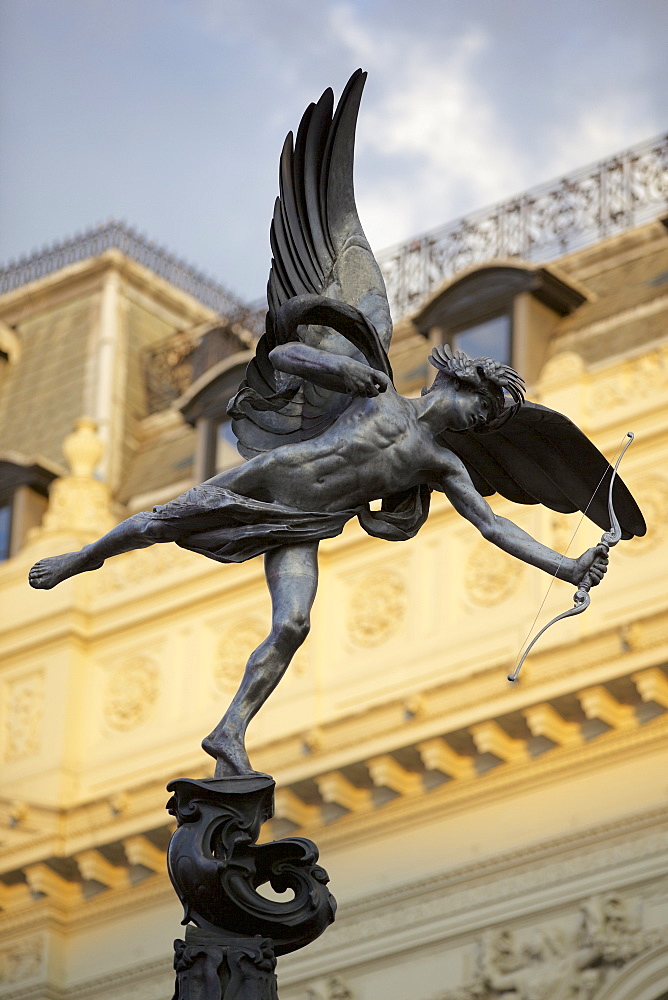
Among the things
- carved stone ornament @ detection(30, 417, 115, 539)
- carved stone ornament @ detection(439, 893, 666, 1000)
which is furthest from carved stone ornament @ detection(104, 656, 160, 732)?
carved stone ornament @ detection(439, 893, 666, 1000)

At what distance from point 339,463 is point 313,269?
0.97 metres

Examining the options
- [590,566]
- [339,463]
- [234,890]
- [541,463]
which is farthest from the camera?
[541,463]

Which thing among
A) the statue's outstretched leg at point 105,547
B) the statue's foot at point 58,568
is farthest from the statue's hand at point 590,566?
the statue's foot at point 58,568

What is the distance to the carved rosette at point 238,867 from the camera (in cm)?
791

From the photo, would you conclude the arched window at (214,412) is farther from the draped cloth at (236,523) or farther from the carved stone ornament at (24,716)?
the draped cloth at (236,523)

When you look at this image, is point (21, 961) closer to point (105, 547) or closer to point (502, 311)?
point (502, 311)

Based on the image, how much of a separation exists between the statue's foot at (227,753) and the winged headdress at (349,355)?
3.14ft

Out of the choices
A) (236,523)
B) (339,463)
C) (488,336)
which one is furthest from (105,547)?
(488,336)

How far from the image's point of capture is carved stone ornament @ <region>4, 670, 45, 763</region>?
3262 centimetres

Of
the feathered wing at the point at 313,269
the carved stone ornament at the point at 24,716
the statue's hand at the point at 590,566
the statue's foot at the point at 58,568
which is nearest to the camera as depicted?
the statue's hand at the point at 590,566

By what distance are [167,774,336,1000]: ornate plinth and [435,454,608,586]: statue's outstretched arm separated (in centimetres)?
113

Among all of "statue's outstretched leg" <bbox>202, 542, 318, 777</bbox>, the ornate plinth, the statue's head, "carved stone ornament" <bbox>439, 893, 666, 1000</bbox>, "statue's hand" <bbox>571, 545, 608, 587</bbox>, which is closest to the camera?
the ornate plinth

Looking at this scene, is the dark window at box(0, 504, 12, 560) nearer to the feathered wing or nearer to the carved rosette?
the feathered wing

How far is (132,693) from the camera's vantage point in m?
32.2
